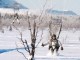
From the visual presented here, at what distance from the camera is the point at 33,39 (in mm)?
16094

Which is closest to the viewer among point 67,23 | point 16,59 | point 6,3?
point 16,59

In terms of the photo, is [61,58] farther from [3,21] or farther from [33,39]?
[3,21]

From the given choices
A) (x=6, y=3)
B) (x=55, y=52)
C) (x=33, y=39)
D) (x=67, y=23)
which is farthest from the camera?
(x=6, y=3)

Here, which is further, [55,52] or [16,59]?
[55,52]

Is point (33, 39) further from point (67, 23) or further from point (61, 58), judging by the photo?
point (67, 23)

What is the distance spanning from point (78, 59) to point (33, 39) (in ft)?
12.5

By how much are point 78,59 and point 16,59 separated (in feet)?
8.31

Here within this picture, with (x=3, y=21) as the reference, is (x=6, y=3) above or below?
below

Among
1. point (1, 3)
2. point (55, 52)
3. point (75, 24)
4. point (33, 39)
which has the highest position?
point (33, 39)

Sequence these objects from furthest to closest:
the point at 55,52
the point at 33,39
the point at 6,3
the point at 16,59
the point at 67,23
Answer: the point at 6,3 < the point at 67,23 < the point at 55,52 < the point at 16,59 < the point at 33,39

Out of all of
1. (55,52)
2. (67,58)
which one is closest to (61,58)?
(67,58)

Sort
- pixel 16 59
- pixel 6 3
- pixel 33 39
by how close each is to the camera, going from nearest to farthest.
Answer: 1. pixel 33 39
2. pixel 16 59
3. pixel 6 3

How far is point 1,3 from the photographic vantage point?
477 ft

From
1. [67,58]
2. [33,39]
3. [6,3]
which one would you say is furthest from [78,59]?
[6,3]
